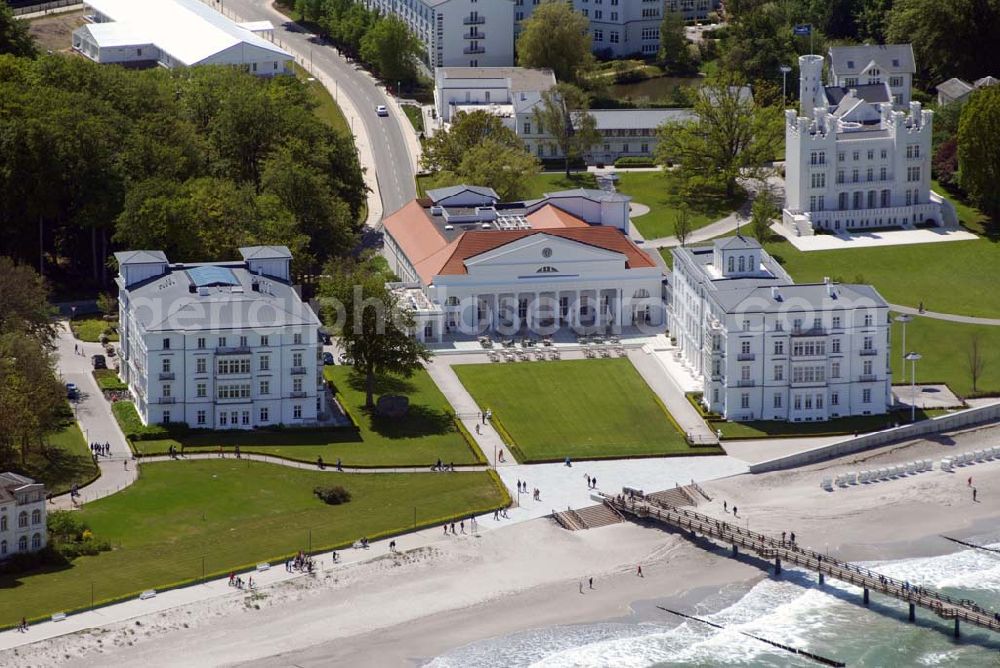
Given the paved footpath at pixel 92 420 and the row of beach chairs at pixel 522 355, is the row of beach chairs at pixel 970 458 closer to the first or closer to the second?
the row of beach chairs at pixel 522 355

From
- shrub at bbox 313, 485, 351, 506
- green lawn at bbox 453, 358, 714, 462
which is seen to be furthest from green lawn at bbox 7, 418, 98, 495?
green lawn at bbox 453, 358, 714, 462

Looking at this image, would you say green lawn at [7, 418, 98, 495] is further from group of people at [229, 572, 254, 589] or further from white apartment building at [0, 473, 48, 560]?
group of people at [229, 572, 254, 589]

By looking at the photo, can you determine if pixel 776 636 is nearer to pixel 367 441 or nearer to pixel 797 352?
pixel 797 352

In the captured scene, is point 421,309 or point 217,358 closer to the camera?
point 217,358

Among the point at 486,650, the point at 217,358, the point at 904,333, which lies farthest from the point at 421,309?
the point at 486,650

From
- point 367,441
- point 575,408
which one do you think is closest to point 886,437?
point 575,408

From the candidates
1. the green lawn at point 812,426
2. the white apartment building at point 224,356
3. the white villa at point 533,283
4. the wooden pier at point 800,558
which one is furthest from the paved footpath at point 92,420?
the green lawn at point 812,426

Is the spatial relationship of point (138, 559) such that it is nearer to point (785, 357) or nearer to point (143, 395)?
point (143, 395)
